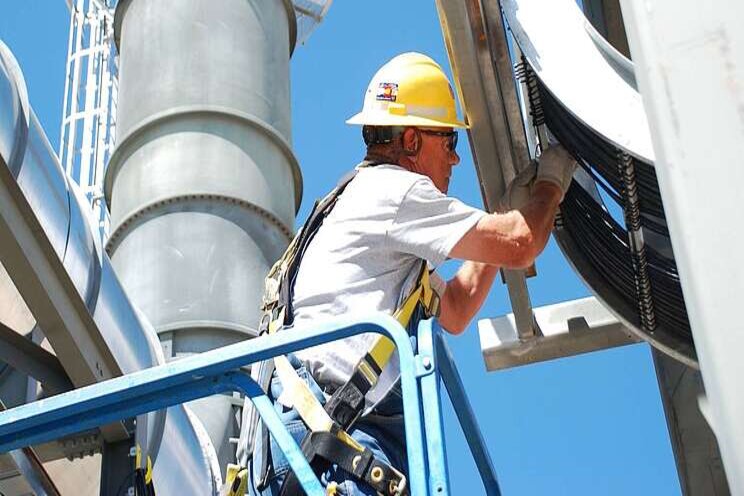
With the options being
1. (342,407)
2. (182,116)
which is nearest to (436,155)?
(342,407)

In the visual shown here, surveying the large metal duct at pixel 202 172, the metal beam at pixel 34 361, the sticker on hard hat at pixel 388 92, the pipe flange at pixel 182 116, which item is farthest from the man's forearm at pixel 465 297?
the pipe flange at pixel 182 116

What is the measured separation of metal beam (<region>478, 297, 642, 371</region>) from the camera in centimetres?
609

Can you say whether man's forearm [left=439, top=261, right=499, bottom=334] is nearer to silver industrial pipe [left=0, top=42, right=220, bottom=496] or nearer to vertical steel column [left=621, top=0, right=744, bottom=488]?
silver industrial pipe [left=0, top=42, right=220, bottom=496]

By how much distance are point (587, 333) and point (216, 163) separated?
332 cm

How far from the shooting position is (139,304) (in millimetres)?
8055

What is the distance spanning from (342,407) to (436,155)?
4.65 ft

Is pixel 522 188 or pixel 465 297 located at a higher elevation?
pixel 522 188

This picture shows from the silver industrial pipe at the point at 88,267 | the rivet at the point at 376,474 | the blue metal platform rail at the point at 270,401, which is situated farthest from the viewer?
the silver industrial pipe at the point at 88,267

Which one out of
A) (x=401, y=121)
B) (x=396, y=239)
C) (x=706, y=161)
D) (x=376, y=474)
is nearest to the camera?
(x=706, y=161)

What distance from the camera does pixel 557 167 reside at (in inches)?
192

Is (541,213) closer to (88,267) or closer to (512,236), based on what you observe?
(512,236)

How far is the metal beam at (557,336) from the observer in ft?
20.0

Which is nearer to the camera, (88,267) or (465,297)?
(465,297)

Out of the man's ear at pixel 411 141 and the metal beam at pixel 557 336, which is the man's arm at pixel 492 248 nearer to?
the man's ear at pixel 411 141
